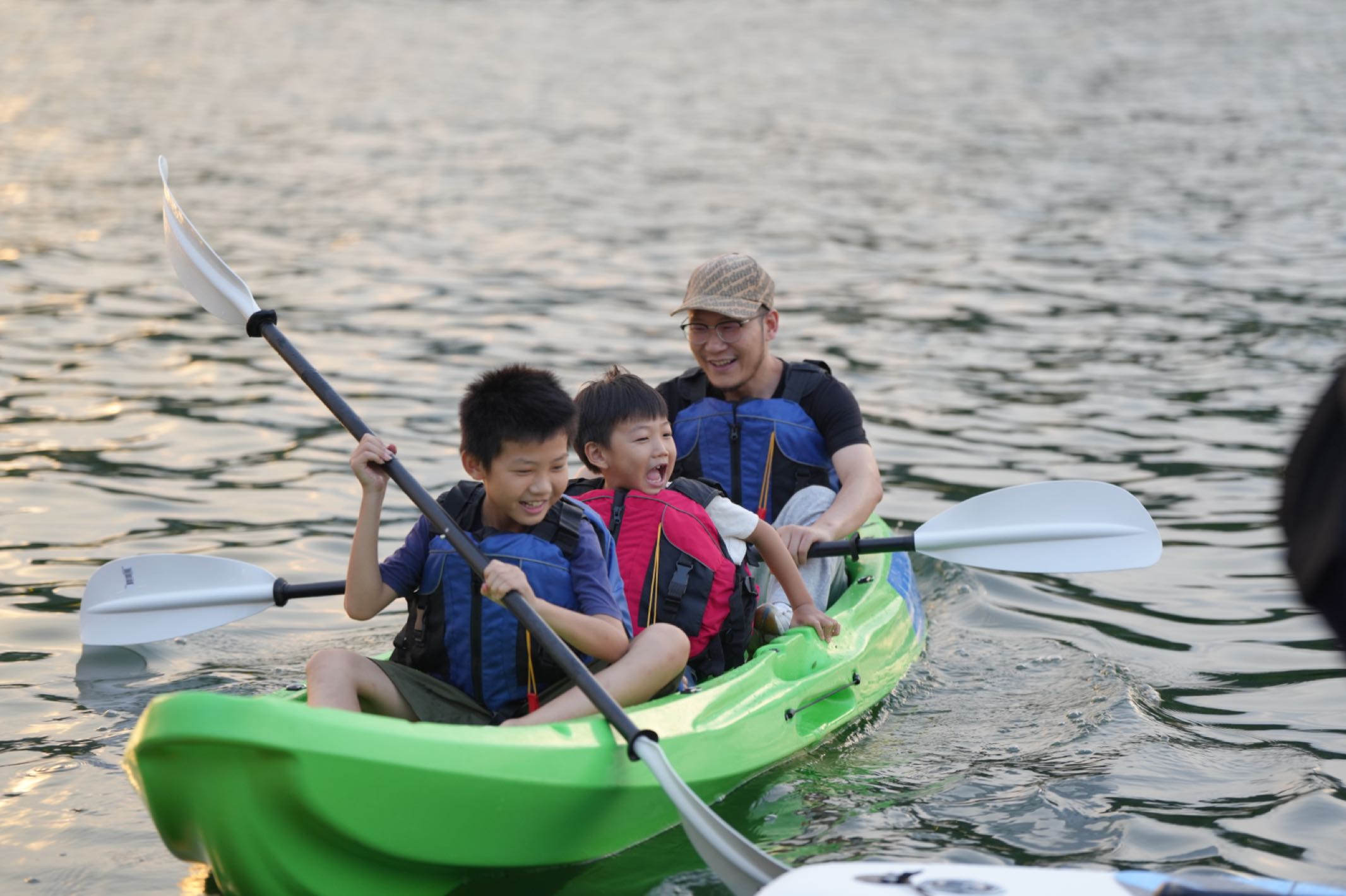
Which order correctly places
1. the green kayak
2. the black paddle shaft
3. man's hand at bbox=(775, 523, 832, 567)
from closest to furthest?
1. the green kayak
2. the black paddle shaft
3. man's hand at bbox=(775, 523, 832, 567)

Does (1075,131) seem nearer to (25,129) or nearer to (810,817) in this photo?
(25,129)

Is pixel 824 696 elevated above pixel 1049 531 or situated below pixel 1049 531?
below

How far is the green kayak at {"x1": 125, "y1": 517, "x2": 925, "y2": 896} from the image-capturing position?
2.75 metres

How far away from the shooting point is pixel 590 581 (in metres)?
3.57

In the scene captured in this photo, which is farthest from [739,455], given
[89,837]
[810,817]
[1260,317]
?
[1260,317]

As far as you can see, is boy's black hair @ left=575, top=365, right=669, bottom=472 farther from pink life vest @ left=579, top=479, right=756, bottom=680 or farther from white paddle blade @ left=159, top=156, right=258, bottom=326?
white paddle blade @ left=159, top=156, right=258, bottom=326

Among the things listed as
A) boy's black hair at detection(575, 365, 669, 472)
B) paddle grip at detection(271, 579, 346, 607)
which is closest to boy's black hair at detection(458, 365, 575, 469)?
boy's black hair at detection(575, 365, 669, 472)

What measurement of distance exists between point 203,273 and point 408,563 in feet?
3.70

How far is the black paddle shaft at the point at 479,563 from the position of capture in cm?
325

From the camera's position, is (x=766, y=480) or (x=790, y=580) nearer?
(x=790, y=580)

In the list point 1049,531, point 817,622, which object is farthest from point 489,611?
point 1049,531

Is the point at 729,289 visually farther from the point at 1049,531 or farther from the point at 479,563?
the point at 479,563

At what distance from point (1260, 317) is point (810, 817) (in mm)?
6943

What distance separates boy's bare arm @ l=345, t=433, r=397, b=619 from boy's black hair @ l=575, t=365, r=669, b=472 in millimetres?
612
